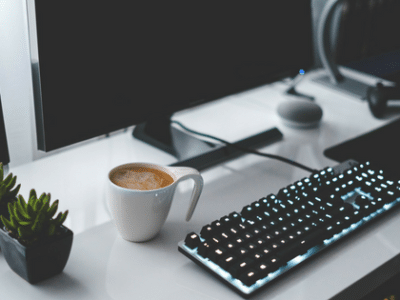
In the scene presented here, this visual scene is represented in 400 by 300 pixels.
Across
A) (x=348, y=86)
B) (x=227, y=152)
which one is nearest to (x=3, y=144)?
(x=227, y=152)

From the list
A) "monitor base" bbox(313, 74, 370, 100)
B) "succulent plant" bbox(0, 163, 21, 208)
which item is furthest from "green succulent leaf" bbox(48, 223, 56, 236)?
"monitor base" bbox(313, 74, 370, 100)

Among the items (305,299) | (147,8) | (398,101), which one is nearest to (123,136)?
(147,8)

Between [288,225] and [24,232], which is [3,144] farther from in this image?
[288,225]

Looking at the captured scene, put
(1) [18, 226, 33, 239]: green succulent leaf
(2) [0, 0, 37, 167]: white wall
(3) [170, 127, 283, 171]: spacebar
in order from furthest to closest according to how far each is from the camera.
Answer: (3) [170, 127, 283, 171]: spacebar, (2) [0, 0, 37, 167]: white wall, (1) [18, 226, 33, 239]: green succulent leaf

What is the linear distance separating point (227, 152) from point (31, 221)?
1.60 ft

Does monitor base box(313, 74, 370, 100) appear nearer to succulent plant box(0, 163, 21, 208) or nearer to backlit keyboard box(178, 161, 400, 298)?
backlit keyboard box(178, 161, 400, 298)

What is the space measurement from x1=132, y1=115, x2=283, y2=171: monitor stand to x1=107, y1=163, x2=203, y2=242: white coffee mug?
0.62 ft

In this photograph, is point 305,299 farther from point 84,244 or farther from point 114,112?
point 114,112

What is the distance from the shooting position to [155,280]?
0.66 meters

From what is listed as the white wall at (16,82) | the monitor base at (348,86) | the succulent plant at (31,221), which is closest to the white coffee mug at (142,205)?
the succulent plant at (31,221)

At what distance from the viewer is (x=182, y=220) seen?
0.80m

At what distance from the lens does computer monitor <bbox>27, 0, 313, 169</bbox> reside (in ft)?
2.44

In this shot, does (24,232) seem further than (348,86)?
No

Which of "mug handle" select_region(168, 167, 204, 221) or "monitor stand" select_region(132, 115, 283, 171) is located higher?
"mug handle" select_region(168, 167, 204, 221)
